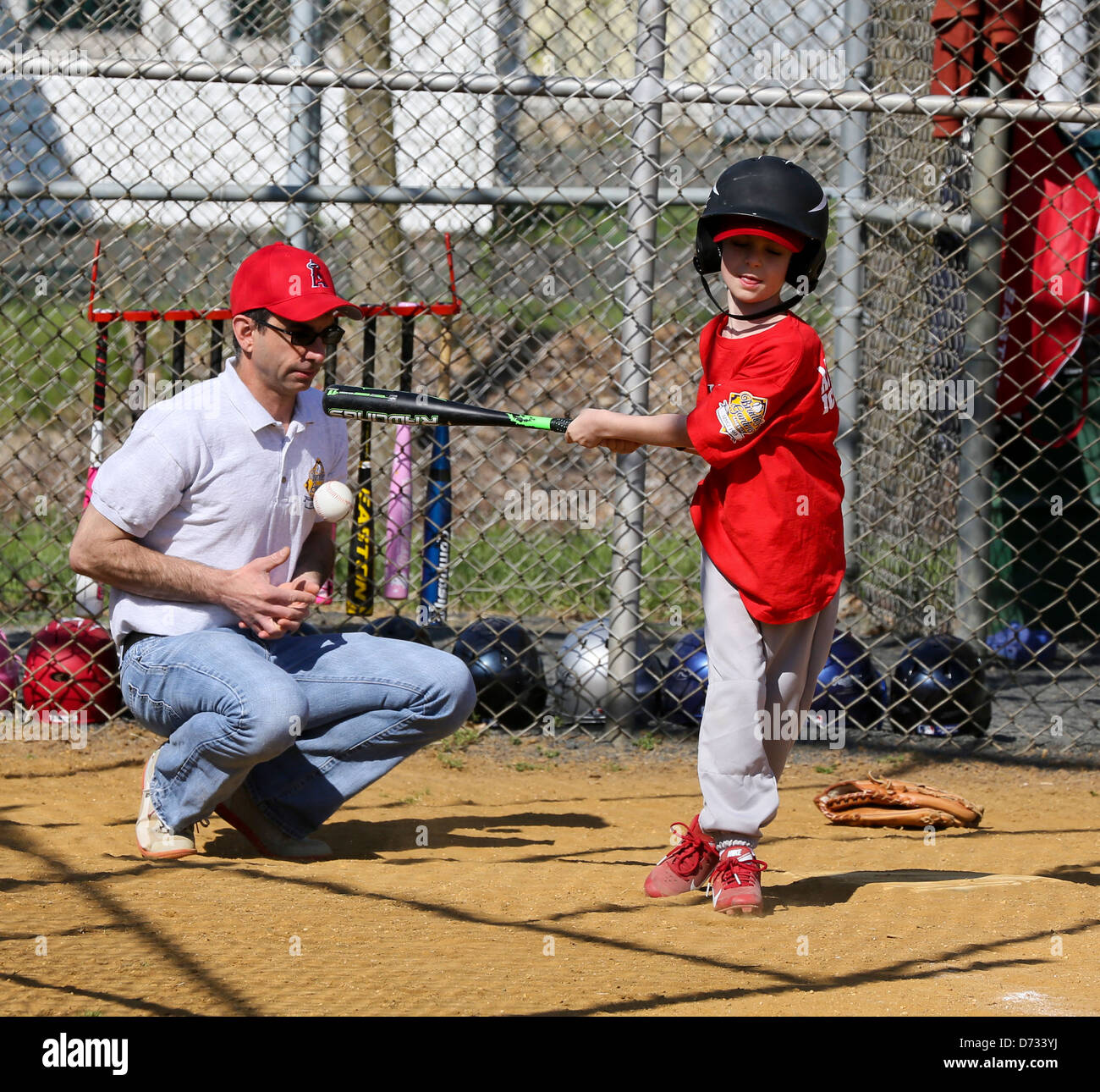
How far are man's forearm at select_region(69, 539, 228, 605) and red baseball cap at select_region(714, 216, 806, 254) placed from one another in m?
1.54

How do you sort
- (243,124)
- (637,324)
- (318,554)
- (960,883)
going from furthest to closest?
(243,124) → (637,324) → (318,554) → (960,883)

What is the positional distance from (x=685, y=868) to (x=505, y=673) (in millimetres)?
1899

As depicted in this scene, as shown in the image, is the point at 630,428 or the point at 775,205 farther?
the point at 630,428

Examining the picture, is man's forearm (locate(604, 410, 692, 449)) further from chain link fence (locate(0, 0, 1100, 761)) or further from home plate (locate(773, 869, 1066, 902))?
chain link fence (locate(0, 0, 1100, 761))

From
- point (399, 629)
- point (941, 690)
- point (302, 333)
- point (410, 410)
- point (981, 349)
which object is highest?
point (981, 349)

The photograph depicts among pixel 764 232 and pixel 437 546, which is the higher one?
pixel 764 232

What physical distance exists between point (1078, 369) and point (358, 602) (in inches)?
132

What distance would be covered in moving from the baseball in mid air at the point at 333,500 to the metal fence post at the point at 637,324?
141 cm

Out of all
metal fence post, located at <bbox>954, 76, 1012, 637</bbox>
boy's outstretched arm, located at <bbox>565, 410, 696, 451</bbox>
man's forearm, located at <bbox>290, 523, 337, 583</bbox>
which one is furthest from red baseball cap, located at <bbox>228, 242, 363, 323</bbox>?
metal fence post, located at <bbox>954, 76, 1012, 637</bbox>

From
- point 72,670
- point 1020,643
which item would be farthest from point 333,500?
point 1020,643

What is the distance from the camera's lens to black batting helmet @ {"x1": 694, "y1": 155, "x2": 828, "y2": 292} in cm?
301

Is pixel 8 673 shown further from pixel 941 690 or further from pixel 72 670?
pixel 941 690

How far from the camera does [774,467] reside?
3.06 metres

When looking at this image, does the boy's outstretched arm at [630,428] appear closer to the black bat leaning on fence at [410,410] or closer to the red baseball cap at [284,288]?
the black bat leaning on fence at [410,410]
